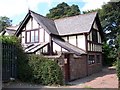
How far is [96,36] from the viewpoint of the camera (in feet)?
89.6

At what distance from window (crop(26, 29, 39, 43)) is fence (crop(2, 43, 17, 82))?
348 inches

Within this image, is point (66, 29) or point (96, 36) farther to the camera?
point (96, 36)

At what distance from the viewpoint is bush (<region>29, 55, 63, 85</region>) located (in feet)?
50.0

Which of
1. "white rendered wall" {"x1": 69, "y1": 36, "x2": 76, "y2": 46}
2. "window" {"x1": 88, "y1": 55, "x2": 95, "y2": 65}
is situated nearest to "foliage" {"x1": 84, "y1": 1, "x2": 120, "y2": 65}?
"window" {"x1": 88, "y1": 55, "x2": 95, "y2": 65}

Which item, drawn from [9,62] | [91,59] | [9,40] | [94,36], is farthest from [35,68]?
[94,36]

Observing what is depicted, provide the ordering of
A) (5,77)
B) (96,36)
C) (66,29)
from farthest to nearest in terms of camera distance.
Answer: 1. (96,36)
2. (66,29)
3. (5,77)

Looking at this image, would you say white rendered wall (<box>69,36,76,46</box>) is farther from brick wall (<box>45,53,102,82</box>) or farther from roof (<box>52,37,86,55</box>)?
brick wall (<box>45,53,102,82</box>)

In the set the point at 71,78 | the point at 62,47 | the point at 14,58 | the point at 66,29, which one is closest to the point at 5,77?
the point at 14,58

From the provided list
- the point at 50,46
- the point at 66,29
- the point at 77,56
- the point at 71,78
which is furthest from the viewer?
the point at 66,29

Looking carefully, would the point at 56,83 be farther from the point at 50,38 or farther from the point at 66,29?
the point at 66,29

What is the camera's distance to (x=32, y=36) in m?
24.9

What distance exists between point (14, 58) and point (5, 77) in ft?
5.44

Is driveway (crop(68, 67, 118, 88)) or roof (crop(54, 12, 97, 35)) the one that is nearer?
driveway (crop(68, 67, 118, 88))

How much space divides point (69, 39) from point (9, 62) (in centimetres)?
1087
